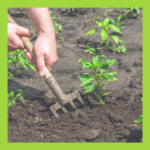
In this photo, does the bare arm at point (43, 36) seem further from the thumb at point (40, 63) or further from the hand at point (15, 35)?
the hand at point (15, 35)

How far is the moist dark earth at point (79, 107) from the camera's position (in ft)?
9.81

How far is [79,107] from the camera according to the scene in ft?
11.6

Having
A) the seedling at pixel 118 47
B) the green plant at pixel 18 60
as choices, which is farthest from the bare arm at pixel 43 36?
the seedling at pixel 118 47

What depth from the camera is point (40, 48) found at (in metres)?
2.87

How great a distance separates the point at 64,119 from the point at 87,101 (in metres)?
0.48

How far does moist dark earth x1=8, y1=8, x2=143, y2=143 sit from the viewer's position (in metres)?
2.99

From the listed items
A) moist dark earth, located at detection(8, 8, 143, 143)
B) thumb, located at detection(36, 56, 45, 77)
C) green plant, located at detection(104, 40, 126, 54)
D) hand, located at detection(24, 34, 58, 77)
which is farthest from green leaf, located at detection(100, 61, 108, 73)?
green plant, located at detection(104, 40, 126, 54)

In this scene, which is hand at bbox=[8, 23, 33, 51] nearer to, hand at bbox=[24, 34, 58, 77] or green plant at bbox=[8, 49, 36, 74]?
hand at bbox=[24, 34, 58, 77]

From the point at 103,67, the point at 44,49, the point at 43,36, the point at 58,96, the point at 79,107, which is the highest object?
the point at 43,36

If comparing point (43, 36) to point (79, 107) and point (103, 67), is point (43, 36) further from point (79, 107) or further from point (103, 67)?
point (79, 107)

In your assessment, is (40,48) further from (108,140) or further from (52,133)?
(108,140)

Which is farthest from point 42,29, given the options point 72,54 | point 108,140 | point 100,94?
point 72,54

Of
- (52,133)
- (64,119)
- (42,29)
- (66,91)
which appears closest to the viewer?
(42,29)

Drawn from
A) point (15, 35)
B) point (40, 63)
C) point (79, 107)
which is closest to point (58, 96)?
point (79, 107)
